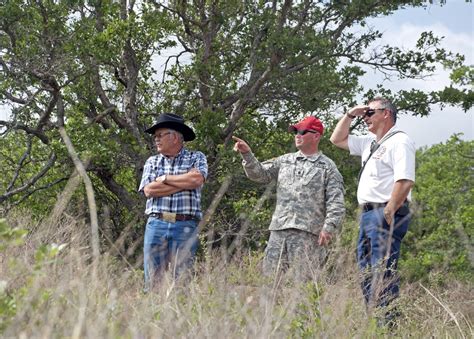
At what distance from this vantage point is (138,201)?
567 inches

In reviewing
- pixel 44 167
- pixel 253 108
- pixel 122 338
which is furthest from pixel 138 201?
pixel 122 338

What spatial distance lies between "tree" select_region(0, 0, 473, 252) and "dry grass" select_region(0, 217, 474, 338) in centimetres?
804

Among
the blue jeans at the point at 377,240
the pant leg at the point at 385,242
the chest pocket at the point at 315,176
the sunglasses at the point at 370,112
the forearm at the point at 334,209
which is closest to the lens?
the pant leg at the point at 385,242

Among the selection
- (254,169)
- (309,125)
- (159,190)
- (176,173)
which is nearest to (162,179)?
(159,190)

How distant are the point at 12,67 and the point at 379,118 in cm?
838

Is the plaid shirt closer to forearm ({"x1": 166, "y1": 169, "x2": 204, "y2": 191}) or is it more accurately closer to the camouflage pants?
forearm ({"x1": 166, "y1": 169, "x2": 204, "y2": 191})

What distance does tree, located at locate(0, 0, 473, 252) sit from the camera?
1229 cm

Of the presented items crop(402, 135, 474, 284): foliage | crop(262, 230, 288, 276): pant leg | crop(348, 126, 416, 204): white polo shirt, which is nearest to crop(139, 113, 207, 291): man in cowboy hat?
crop(262, 230, 288, 276): pant leg

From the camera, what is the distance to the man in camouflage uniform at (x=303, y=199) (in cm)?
577

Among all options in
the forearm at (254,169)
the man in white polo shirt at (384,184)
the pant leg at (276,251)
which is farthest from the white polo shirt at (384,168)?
the forearm at (254,169)

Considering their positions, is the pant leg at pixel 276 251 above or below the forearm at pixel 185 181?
below

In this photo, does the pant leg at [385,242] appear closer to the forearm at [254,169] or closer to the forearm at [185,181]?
the forearm at [254,169]

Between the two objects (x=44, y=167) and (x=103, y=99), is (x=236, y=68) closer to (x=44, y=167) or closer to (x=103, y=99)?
(x=103, y=99)

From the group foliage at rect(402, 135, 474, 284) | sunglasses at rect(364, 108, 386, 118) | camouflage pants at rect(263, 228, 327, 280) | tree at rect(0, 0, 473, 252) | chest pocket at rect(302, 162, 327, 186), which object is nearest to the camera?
sunglasses at rect(364, 108, 386, 118)
